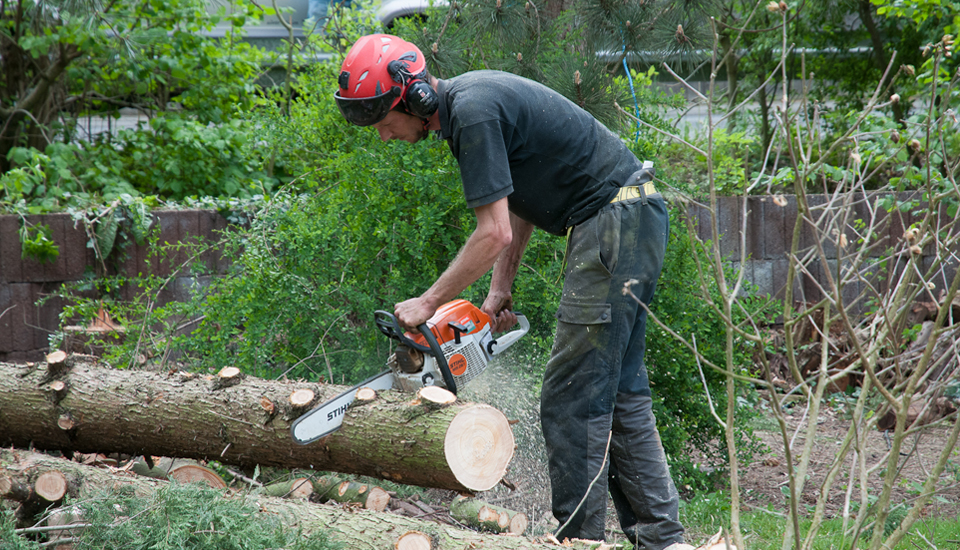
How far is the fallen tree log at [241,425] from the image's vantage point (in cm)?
249

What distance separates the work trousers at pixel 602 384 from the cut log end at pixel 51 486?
1.79 metres

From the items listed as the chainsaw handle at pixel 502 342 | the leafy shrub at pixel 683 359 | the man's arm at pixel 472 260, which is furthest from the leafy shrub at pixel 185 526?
the leafy shrub at pixel 683 359

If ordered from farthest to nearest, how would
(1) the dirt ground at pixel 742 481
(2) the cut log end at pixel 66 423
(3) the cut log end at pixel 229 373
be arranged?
(1) the dirt ground at pixel 742 481
(2) the cut log end at pixel 66 423
(3) the cut log end at pixel 229 373

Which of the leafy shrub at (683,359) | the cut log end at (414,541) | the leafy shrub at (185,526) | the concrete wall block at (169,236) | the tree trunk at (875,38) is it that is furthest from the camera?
the tree trunk at (875,38)

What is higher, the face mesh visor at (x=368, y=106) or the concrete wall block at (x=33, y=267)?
Result: the face mesh visor at (x=368, y=106)

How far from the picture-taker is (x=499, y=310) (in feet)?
10.2

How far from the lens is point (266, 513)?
7.93 ft

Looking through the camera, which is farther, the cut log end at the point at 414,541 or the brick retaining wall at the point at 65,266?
the brick retaining wall at the point at 65,266

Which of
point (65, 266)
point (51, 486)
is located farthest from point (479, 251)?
point (65, 266)

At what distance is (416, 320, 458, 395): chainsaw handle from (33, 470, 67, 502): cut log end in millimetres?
1415

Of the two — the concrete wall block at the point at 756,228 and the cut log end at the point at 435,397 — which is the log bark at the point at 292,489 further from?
the concrete wall block at the point at 756,228

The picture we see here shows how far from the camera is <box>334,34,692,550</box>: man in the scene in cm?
257

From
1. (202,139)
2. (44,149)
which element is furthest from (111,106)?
(202,139)

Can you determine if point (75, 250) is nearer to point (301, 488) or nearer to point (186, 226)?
point (186, 226)
